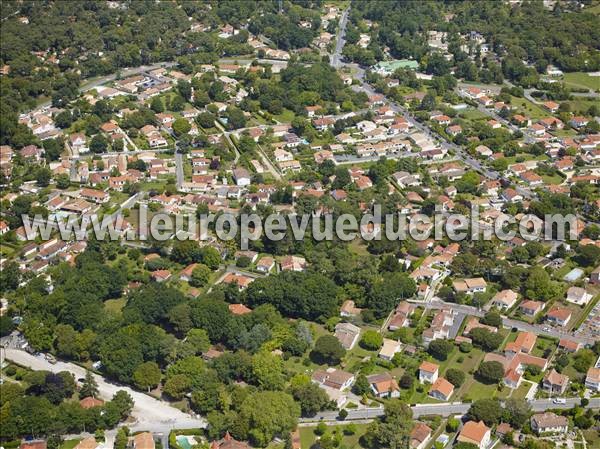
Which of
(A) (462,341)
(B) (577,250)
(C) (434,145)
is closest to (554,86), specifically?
(C) (434,145)

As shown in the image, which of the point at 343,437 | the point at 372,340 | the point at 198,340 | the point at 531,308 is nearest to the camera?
the point at 343,437

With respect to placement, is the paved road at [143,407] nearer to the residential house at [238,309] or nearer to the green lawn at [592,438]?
the residential house at [238,309]

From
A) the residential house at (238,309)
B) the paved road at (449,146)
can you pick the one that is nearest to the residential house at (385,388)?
the residential house at (238,309)

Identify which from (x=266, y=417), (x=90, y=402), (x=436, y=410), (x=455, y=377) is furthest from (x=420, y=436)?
(x=90, y=402)

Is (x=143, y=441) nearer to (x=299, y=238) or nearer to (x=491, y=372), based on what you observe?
(x=491, y=372)

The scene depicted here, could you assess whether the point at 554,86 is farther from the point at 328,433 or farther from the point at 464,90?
the point at 328,433
